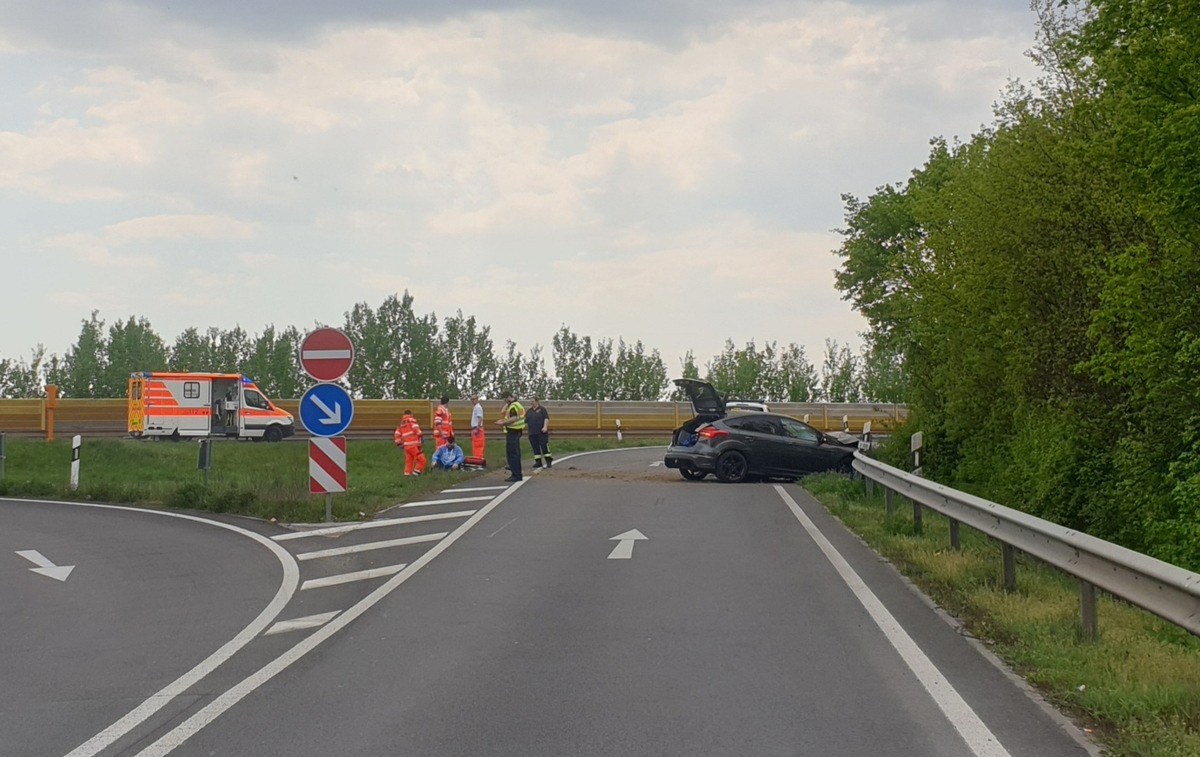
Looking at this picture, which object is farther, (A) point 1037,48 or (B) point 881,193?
(B) point 881,193

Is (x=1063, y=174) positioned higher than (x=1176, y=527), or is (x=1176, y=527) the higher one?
(x=1063, y=174)

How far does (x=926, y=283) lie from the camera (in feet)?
74.4

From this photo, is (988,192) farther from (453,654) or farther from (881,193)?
(881,193)

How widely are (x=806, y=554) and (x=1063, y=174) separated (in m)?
7.83

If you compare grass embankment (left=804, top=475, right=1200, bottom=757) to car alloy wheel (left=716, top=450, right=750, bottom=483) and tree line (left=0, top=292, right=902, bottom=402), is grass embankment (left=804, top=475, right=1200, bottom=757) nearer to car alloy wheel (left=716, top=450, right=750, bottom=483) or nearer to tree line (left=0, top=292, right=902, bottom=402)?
car alloy wheel (left=716, top=450, right=750, bottom=483)

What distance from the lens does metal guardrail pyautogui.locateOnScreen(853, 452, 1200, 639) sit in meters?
6.63

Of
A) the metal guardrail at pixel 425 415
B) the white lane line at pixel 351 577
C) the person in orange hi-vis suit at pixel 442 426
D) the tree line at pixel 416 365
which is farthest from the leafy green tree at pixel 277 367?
the white lane line at pixel 351 577

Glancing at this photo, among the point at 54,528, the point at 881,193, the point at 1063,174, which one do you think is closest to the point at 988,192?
the point at 1063,174

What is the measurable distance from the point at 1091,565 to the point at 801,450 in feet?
55.3

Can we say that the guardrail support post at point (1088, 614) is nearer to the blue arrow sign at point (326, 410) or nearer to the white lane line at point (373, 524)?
the white lane line at point (373, 524)

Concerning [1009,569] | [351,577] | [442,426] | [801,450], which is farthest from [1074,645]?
[442,426]

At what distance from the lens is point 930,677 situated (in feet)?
24.4

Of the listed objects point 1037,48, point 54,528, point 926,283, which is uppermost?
point 1037,48

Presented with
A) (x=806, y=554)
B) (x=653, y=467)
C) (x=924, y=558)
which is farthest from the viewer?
(x=653, y=467)
